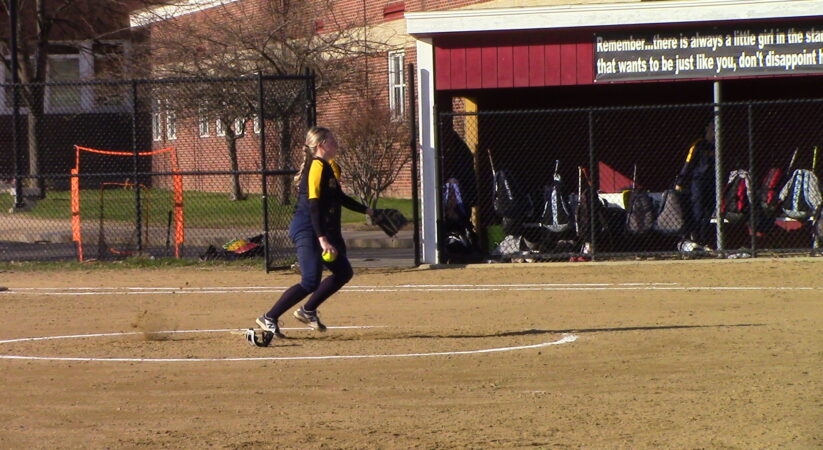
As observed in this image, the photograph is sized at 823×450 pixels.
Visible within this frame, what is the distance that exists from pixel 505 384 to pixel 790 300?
5.38 metres

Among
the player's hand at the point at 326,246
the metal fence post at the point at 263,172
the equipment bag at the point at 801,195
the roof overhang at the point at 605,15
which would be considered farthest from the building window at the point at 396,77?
the player's hand at the point at 326,246

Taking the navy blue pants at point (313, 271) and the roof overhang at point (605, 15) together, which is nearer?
the navy blue pants at point (313, 271)

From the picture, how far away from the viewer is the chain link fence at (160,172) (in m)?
17.0

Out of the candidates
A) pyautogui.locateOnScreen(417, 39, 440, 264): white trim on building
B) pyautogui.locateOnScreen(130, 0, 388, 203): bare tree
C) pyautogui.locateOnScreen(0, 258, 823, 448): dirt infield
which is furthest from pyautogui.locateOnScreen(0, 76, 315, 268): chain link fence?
pyautogui.locateOnScreen(0, 258, 823, 448): dirt infield

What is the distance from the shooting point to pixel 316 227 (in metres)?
9.22

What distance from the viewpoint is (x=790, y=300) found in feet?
39.6

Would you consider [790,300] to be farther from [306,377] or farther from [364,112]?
[364,112]

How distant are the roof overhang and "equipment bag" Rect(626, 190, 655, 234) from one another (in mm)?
2535

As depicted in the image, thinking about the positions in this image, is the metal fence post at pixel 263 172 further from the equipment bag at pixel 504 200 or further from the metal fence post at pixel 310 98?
the equipment bag at pixel 504 200

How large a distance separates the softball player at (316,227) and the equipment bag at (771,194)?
8.80 metres

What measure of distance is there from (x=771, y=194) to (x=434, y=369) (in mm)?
9722

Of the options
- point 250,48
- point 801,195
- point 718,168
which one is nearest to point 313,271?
point 718,168

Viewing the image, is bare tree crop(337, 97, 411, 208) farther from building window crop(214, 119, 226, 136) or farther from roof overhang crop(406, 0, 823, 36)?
roof overhang crop(406, 0, 823, 36)

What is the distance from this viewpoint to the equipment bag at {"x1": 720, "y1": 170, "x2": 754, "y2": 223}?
54.0 feet
